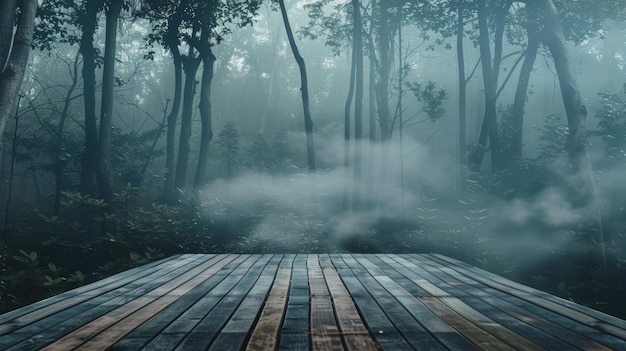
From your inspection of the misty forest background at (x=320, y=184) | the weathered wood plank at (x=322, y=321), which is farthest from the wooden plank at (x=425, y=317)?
the misty forest background at (x=320, y=184)

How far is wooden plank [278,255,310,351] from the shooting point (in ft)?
7.09

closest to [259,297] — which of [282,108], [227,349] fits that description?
[227,349]

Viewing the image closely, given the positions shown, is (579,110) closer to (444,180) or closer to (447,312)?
(447,312)

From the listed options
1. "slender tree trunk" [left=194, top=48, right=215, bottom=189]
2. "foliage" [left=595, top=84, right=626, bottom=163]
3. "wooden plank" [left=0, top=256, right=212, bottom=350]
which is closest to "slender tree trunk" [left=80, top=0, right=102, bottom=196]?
"slender tree trunk" [left=194, top=48, right=215, bottom=189]

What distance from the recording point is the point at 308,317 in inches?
107

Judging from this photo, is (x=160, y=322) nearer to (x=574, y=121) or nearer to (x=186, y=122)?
(x=574, y=121)

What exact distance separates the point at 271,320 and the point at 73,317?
122 cm

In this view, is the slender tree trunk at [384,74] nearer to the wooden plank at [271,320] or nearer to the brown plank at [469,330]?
the wooden plank at [271,320]

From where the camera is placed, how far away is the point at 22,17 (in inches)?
233

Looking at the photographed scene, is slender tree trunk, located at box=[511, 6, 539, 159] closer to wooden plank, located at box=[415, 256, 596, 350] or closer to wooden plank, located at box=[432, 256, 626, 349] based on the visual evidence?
wooden plank, located at box=[432, 256, 626, 349]

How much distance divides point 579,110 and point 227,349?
9343mm

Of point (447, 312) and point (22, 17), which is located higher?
point (22, 17)

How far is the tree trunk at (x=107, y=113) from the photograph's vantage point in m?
10.9

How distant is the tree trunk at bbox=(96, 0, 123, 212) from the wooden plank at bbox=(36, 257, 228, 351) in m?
7.57
